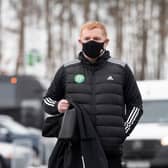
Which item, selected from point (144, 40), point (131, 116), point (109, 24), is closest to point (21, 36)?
point (144, 40)

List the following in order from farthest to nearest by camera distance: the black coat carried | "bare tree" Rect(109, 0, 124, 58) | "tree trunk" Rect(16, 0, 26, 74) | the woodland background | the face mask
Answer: "bare tree" Rect(109, 0, 124, 58) → the woodland background → "tree trunk" Rect(16, 0, 26, 74) → the face mask → the black coat carried

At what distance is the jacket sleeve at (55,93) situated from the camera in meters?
6.38

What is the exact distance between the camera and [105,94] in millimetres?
6223

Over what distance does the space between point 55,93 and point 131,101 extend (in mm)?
555

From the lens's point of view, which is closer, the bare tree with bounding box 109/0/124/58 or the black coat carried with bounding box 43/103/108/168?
the black coat carried with bounding box 43/103/108/168

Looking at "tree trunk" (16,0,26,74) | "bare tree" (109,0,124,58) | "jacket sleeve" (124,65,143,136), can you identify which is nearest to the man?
"jacket sleeve" (124,65,143,136)

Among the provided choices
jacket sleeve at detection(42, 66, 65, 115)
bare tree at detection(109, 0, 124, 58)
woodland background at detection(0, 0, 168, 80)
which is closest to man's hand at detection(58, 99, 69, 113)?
jacket sleeve at detection(42, 66, 65, 115)

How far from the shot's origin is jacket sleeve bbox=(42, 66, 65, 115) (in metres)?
6.38

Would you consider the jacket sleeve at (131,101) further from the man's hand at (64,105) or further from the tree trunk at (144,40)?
the tree trunk at (144,40)

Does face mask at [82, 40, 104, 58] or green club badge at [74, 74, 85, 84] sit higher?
face mask at [82, 40, 104, 58]

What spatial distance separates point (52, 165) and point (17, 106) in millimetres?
24440

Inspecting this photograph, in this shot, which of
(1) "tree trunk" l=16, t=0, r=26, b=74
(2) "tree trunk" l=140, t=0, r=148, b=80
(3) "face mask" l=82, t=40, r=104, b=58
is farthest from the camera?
(1) "tree trunk" l=16, t=0, r=26, b=74

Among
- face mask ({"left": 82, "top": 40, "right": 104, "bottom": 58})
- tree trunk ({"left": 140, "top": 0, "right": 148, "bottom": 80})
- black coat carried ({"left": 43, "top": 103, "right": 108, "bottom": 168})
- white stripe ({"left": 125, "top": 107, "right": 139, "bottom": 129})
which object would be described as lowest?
tree trunk ({"left": 140, "top": 0, "right": 148, "bottom": 80})

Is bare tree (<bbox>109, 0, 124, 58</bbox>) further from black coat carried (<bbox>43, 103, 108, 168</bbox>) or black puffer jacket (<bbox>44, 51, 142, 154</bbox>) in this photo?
black coat carried (<bbox>43, 103, 108, 168</bbox>)
